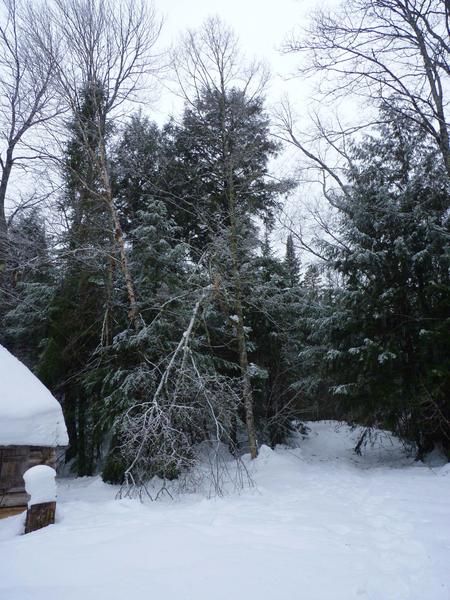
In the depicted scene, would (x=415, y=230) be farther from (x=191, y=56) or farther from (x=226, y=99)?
(x=191, y=56)

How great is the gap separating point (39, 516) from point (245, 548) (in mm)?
2713

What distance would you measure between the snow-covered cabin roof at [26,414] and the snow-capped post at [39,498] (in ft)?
5.16

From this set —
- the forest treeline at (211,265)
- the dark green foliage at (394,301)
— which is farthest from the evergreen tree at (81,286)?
the dark green foliage at (394,301)

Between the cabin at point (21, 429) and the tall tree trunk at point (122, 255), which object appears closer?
the cabin at point (21, 429)

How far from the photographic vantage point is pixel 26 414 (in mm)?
6379

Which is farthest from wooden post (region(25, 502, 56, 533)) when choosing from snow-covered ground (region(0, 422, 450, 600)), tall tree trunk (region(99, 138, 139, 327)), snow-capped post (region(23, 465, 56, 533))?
tall tree trunk (region(99, 138, 139, 327))

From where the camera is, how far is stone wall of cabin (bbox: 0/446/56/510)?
6.74 metres

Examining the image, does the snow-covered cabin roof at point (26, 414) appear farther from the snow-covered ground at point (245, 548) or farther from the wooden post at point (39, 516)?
the wooden post at point (39, 516)

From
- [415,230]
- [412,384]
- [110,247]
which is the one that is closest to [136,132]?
[110,247]

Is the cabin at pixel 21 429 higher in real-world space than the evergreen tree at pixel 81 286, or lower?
lower

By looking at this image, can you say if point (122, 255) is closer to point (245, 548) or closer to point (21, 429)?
point (21, 429)

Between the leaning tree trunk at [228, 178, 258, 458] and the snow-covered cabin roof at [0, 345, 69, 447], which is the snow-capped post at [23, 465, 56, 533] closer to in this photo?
the snow-covered cabin roof at [0, 345, 69, 447]

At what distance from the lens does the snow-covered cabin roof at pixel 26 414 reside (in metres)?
6.18

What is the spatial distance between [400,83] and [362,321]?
5.11 meters
